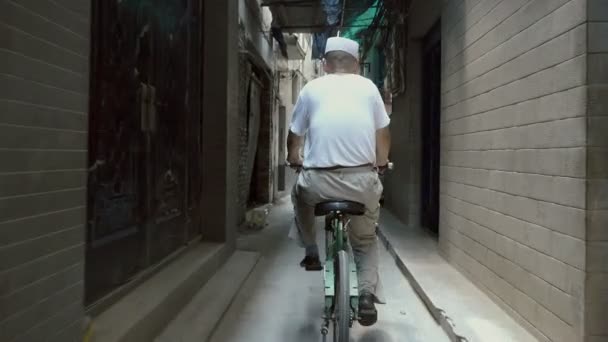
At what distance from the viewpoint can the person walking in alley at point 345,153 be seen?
9.77 ft

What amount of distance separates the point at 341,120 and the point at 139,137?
4.62 ft

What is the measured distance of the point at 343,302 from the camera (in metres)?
2.66

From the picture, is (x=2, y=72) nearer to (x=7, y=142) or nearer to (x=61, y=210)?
(x=7, y=142)

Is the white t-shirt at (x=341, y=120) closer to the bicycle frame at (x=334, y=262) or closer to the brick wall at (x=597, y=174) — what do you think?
the bicycle frame at (x=334, y=262)

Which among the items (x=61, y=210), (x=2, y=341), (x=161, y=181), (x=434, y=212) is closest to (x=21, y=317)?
(x=2, y=341)

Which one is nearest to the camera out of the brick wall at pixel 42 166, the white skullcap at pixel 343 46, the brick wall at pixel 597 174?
the brick wall at pixel 42 166

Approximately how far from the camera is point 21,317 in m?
1.78

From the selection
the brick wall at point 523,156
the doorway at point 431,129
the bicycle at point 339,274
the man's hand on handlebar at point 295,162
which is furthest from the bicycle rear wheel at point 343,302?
the doorway at point 431,129

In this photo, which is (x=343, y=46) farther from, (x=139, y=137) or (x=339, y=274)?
(x=139, y=137)

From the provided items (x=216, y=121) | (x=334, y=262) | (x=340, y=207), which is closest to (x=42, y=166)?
(x=340, y=207)

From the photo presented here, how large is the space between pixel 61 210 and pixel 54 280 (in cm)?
27

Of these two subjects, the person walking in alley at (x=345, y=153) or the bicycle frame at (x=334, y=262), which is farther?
the person walking in alley at (x=345, y=153)

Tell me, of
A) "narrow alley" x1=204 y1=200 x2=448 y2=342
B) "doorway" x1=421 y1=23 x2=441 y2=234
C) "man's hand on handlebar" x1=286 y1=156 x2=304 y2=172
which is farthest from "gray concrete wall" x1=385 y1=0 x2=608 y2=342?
"doorway" x1=421 y1=23 x2=441 y2=234

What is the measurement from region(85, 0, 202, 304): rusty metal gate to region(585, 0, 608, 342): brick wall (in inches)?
96.9
